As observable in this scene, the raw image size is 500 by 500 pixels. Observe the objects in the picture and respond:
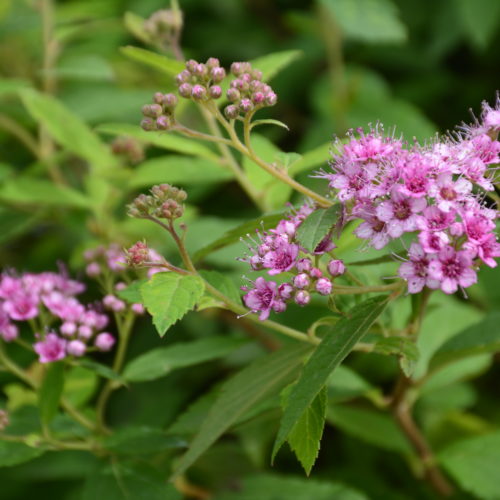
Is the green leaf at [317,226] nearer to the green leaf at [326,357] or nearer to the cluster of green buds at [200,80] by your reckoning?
the green leaf at [326,357]

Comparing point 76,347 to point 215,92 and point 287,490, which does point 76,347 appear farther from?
point 287,490

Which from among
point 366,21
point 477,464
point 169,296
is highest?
point 366,21

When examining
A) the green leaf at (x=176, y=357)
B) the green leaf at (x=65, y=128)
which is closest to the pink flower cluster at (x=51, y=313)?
the green leaf at (x=176, y=357)

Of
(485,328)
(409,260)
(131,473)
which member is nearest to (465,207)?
(409,260)

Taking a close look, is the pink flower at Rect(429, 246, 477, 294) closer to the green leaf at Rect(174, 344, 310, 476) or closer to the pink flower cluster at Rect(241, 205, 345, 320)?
the pink flower cluster at Rect(241, 205, 345, 320)

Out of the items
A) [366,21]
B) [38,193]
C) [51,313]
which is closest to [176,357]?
[51,313]

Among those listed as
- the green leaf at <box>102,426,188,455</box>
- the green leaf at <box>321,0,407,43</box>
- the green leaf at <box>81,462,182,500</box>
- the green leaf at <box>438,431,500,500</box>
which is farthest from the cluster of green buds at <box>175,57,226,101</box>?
the green leaf at <box>321,0,407,43</box>

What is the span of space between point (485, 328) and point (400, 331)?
220 millimetres

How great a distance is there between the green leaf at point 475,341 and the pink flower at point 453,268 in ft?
1.49

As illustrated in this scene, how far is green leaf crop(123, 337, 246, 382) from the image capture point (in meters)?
1.94

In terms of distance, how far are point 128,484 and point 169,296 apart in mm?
667

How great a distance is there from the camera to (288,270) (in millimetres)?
1480

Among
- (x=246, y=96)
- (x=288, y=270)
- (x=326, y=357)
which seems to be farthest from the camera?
(x=246, y=96)

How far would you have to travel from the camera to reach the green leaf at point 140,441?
6.02ft
